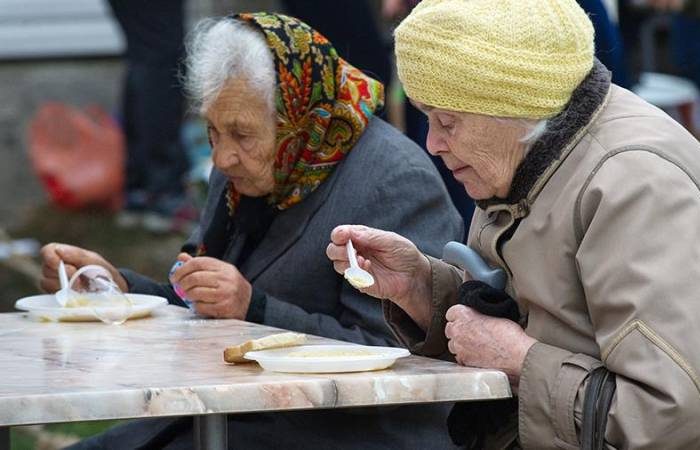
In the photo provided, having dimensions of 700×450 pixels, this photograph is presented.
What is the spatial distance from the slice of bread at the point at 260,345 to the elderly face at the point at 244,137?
34.3 inches

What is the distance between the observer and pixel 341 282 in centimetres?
318

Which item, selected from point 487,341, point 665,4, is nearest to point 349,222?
point 487,341

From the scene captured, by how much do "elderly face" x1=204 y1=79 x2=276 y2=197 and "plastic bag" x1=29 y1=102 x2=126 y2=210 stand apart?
4013mm

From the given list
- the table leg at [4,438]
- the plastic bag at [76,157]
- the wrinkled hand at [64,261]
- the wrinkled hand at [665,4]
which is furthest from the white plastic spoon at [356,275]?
the plastic bag at [76,157]

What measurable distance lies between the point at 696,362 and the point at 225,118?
1.54 meters

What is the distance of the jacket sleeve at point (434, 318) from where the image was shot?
109 inches

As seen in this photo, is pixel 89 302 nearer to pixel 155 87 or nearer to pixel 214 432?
pixel 214 432

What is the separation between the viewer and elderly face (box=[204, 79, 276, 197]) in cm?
335

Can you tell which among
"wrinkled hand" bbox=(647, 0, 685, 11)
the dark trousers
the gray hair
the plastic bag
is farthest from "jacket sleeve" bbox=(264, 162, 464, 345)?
the plastic bag

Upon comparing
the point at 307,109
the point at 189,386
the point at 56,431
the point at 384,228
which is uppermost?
the point at 189,386

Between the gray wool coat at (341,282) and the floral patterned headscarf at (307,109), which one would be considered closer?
the gray wool coat at (341,282)

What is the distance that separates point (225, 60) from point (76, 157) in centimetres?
422

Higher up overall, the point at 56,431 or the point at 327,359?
the point at 327,359

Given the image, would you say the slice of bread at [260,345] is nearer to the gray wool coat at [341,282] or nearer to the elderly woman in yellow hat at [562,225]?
the elderly woman in yellow hat at [562,225]
